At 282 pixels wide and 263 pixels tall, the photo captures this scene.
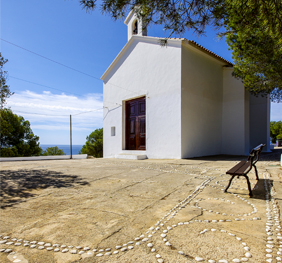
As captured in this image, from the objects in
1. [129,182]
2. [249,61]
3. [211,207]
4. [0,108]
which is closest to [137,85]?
[249,61]

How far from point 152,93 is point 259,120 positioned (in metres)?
7.96

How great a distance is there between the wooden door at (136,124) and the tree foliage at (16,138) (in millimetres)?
16374

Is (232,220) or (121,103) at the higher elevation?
(121,103)

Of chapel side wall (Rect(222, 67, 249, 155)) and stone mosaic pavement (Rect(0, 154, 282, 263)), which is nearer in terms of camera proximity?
stone mosaic pavement (Rect(0, 154, 282, 263))

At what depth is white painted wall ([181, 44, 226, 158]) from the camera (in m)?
8.96

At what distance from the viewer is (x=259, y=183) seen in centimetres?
381

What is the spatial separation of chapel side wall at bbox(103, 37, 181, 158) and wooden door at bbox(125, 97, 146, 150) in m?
0.32

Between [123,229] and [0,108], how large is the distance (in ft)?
20.8

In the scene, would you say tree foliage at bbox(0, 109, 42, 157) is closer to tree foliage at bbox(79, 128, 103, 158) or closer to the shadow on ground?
tree foliage at bbox(79, 128, 103, 158)

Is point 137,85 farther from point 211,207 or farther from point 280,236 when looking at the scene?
point 280,236

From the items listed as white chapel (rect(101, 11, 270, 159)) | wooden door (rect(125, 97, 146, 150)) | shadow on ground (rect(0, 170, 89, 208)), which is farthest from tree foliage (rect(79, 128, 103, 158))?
shadow on ground (rect(0, 170, 89, 208))

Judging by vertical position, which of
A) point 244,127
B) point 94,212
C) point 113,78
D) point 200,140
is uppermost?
point 113,78

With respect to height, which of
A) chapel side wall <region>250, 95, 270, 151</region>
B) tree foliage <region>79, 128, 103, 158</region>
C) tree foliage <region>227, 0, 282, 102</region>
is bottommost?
tree foliage <region>79, 128, 103, 158</region>

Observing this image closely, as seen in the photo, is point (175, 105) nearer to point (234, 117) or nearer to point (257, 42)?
point (257, 42)
